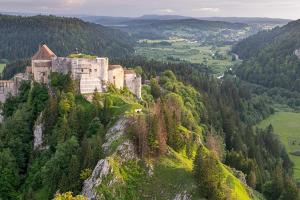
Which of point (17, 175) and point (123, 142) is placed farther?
point (17, 175)

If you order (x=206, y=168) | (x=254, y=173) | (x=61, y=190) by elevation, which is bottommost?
(x=254, y=173)

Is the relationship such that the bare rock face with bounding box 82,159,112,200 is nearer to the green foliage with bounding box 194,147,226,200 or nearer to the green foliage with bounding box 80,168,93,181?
the green foliage with bounding box 80,168,93,181

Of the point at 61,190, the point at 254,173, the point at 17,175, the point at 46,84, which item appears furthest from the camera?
the point at 254,173

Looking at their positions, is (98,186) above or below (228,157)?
above

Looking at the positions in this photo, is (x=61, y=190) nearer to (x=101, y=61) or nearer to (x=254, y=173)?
(x=101, y=61)

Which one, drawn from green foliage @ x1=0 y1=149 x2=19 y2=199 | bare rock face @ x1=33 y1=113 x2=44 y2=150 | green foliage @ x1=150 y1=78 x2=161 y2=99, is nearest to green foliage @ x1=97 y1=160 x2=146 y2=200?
green foliage @ x1=0 y1=149 x2=19 y2=199

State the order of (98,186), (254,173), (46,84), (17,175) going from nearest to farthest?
(98,186) → (17,175) → (46,84) → (254,173)

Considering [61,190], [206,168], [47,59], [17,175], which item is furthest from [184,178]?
[47,59]
